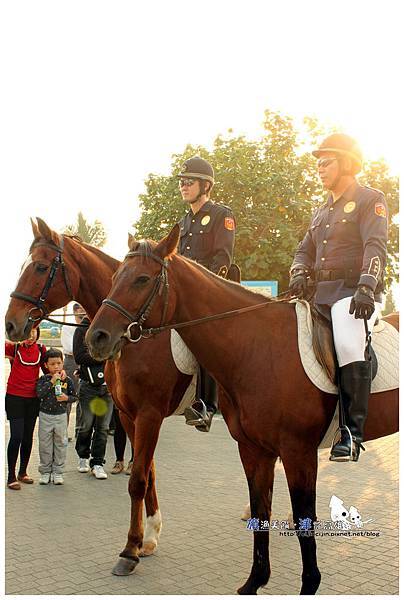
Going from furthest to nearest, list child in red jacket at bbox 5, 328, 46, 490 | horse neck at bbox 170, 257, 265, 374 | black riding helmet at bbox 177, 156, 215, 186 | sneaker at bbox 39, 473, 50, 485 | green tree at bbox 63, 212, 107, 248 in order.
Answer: green tree at bbox 63, 212, 107, 248 < sneaker at bbox 39, 473, 50, 485 < child in red jacket at bbox 5, 328, 46, 490 < black riding helmet at bbox 177, 156, 215, 186 < horse neck at bbox 170, 257, 265, 374

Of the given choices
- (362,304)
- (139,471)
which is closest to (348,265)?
(362,304)

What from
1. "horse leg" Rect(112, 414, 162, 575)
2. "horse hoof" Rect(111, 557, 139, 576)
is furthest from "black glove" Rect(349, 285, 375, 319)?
"horse hoof" Rect(111, 557, 139, 576)

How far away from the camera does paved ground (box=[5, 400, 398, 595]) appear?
4594 mm

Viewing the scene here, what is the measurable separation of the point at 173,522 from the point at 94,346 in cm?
308

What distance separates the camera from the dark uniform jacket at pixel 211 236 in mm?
5621

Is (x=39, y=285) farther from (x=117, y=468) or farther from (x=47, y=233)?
(x=117, y=468)

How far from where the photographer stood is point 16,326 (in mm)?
5098

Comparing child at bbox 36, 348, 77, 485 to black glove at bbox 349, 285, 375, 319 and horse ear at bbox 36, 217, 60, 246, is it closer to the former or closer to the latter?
horse ear at bbox 36, 217, 60, 246

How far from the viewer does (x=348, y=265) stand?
180 inches

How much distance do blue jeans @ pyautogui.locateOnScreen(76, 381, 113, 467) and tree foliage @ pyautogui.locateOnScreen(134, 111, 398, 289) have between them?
30.3ft

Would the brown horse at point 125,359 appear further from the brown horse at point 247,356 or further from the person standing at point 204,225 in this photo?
the brown horse at point 247,356

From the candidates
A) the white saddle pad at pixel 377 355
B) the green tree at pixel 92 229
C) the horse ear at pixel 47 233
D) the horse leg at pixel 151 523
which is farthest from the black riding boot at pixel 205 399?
the green tree at pixel 92 229

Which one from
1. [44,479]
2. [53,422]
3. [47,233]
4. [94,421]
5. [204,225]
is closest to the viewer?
[47,233]

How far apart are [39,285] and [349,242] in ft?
8.87
